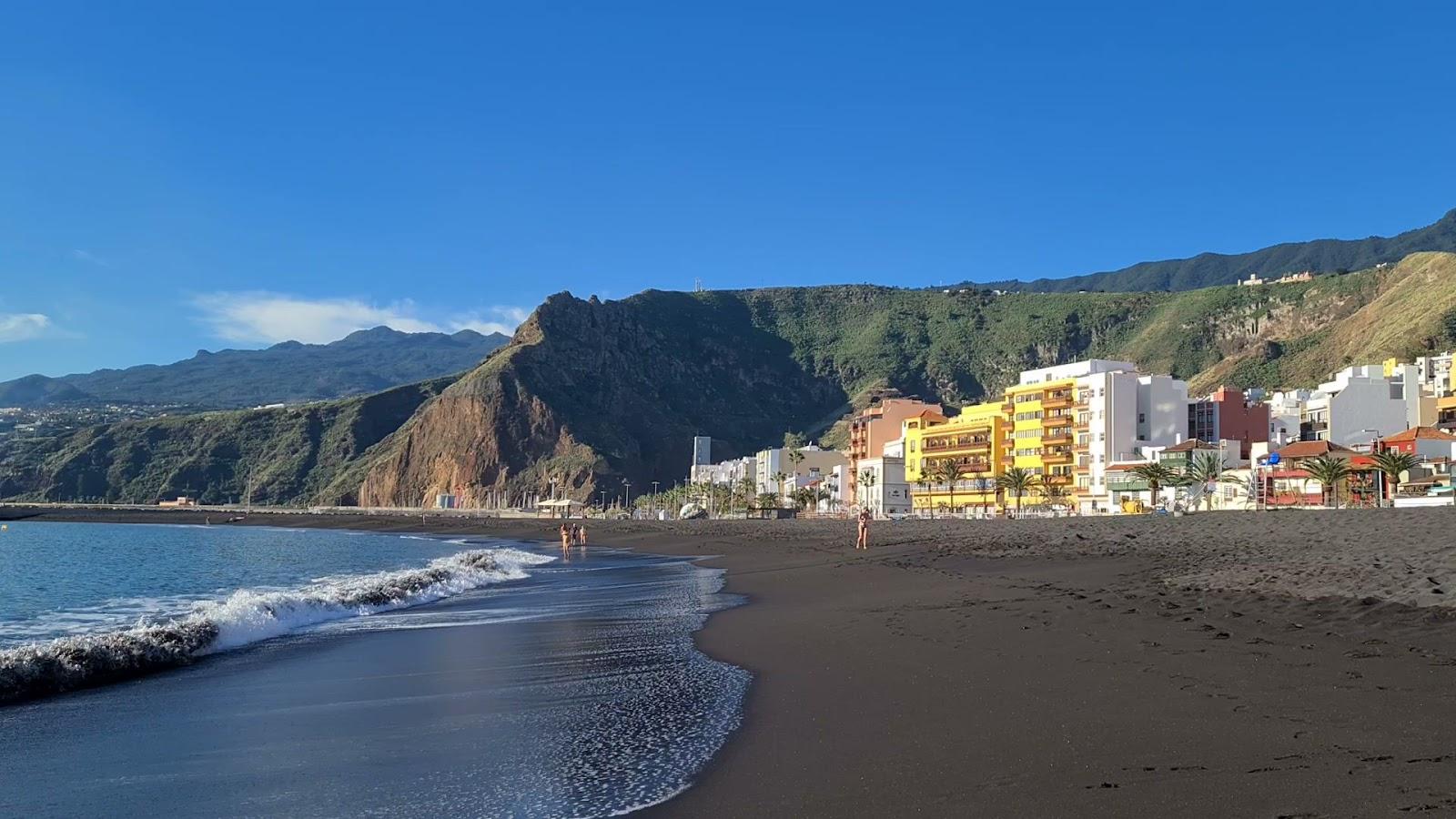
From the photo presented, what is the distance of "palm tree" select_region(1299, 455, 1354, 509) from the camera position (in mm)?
50594

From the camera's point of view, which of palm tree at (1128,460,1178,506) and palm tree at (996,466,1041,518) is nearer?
palm tree at (1128,460,1178,506)

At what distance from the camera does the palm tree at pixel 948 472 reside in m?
83.6

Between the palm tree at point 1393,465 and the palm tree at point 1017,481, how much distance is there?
80.8 ft

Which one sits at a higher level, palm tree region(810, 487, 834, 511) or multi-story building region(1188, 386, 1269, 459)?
multi-story building region(1188, 386, 1269, 459)

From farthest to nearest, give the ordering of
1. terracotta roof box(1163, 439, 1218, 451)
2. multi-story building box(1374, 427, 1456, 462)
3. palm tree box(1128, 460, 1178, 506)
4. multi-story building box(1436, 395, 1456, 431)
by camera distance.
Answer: multi-story building box(1436, 395, 1456, 431)
terracotta roof box(1163, 439, 1218, 451)
palm tree box(1128, 460, 1178, 506)
multi-story building box(1374, 427, 1456, 462)

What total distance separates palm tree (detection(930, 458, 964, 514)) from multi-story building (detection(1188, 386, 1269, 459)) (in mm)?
17288

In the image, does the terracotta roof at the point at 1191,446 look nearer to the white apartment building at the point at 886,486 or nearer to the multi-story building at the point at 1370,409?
the multi-story building at the point at 1370,409

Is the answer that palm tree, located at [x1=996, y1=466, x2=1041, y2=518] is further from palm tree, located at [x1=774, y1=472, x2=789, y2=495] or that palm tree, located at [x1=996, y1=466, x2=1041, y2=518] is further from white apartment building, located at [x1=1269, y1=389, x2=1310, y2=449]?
palm tree, located at [x1=774, y1=472, x2=789, y2=495]

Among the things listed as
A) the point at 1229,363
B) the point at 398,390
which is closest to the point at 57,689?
the point at 1229,363

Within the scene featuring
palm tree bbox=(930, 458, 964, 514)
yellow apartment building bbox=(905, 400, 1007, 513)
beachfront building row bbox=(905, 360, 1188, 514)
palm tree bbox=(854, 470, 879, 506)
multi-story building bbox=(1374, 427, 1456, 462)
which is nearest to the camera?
multi-story building bbox=(1374, 427, 1456, 462)

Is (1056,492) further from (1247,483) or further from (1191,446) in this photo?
(1247,483)

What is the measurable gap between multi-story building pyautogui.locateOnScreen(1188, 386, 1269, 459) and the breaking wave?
65884 mm

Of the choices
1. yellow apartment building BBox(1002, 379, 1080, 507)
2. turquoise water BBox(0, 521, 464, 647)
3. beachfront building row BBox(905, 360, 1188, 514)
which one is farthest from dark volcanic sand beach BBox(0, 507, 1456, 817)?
yellow apartment building BBox(1002, 379, 1080, 507)

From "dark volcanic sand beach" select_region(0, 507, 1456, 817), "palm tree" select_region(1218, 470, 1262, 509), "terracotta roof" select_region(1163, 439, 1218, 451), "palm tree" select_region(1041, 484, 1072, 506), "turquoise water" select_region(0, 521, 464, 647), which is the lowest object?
"turquoise water" select_region(0, 521, 464, 647)
